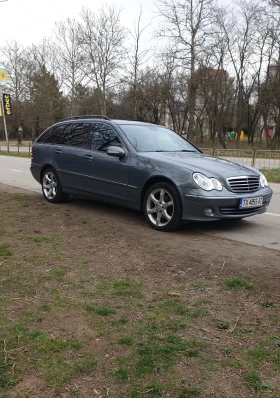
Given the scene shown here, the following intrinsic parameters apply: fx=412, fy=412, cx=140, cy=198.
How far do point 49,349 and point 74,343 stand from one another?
17cm

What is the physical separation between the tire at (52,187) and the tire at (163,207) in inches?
94.2

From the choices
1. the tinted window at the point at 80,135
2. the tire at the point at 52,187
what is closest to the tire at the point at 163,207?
the tinted window at the point at 80,135

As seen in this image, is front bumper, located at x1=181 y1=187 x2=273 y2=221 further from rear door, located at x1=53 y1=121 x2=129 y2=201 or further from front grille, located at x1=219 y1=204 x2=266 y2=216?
rear door, located at x1=53 y1=121 x2=129 y2=201

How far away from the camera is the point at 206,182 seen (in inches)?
222

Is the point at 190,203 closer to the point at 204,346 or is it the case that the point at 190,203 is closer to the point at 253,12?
the point at 204,346

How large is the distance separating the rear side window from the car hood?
223 cm

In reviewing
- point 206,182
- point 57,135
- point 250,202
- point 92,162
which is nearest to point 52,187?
point 57,135

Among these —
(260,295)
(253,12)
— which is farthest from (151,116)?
(260,295)

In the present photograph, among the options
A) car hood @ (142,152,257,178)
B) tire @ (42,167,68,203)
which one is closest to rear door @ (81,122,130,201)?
car hood @ (142,152,257,178)

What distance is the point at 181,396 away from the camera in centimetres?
222

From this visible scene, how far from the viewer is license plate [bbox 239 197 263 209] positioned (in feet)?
19.0

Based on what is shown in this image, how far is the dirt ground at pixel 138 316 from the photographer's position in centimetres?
236

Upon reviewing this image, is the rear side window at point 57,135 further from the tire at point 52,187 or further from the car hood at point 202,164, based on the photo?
the car hood at point 202,164

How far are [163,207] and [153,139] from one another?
58.7 inches
